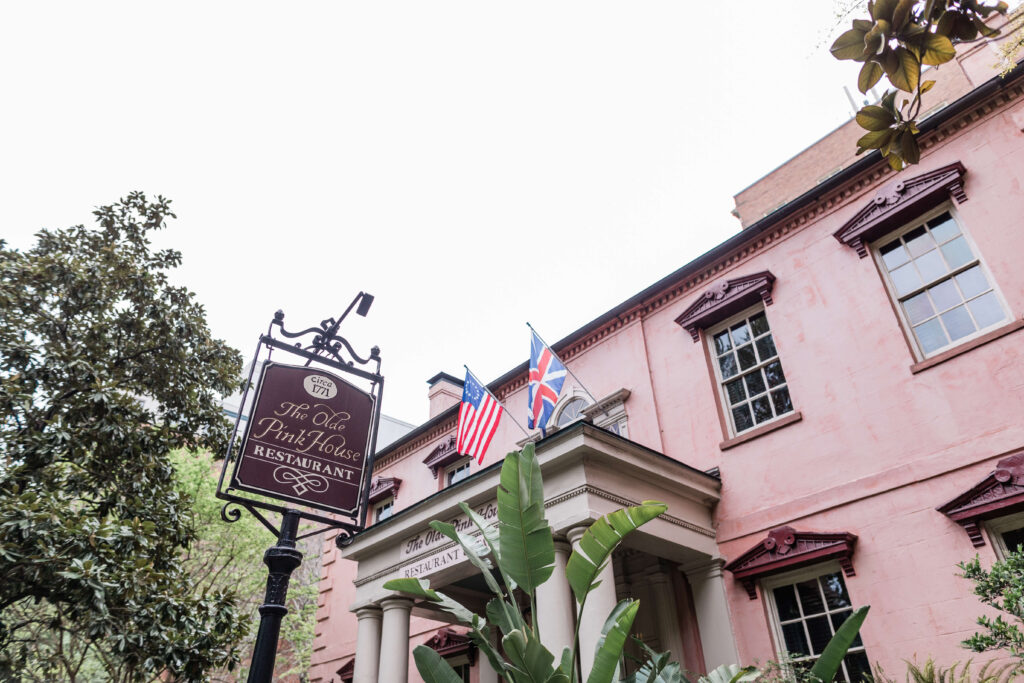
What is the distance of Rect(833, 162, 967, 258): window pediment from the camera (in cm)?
827

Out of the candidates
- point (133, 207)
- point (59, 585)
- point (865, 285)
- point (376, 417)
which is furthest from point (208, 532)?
point (865, 285)

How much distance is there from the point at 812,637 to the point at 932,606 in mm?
1432

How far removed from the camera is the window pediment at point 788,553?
299 inches

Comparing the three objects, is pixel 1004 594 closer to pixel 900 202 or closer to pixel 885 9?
pixel 885 9

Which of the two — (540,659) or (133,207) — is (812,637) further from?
(133,207)

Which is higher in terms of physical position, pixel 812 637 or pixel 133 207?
pixel 133 207

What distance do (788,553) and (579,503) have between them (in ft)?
9.04

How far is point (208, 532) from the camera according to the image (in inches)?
847

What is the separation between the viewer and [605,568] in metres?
7.07

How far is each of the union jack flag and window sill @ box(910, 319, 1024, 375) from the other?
4.68 meters

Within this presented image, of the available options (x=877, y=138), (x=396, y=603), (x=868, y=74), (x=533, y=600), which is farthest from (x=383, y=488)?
(x=868, y=74)

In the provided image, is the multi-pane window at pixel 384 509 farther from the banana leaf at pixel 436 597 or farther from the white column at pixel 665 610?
the banana leaf at pixel 436 597

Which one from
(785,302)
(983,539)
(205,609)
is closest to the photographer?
(983,539)

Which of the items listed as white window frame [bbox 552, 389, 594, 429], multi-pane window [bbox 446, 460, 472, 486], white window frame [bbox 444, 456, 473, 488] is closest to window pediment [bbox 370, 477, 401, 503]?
white window frame [bbox 444, 456, 473, 488]
